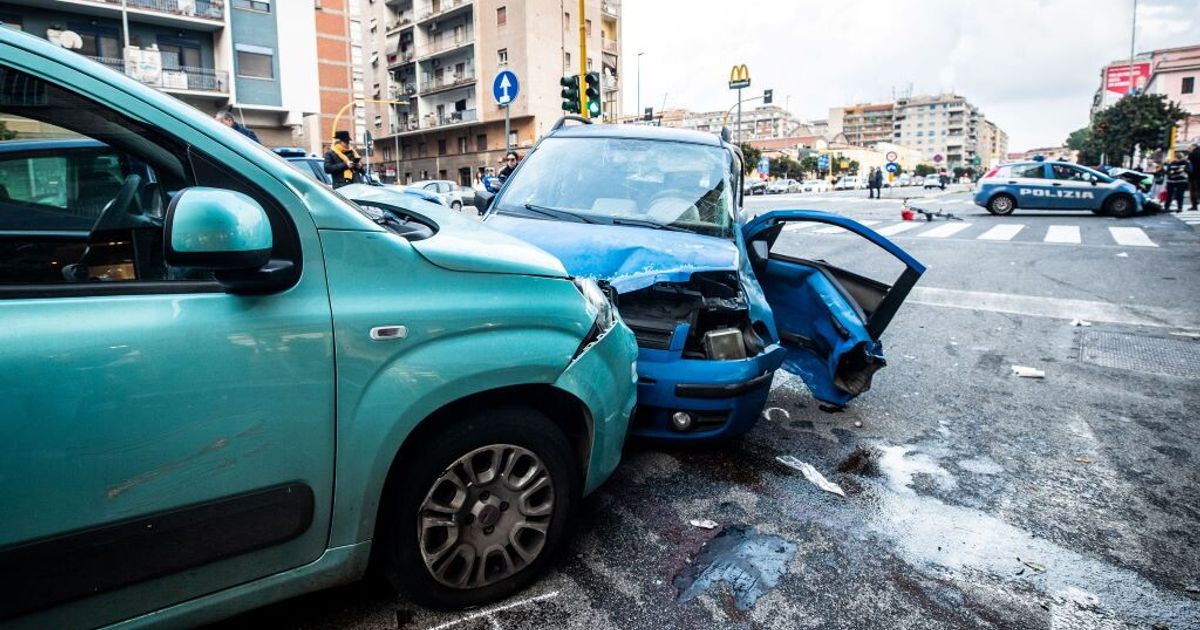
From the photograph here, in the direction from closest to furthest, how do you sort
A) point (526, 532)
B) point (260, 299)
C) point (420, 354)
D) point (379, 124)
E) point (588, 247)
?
point (260, 299) < point (420, 354) < point (526, 532) < point (588, 247) < point (379, 124)

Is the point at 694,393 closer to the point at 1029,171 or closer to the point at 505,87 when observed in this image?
the point at 505,87

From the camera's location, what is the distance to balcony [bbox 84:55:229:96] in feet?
104

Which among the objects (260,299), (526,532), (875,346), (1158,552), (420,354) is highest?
(260,299)

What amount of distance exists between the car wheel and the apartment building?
148 feet

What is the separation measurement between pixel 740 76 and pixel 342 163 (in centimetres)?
2582

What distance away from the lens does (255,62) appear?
3478 centimetres

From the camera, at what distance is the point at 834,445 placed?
3.92 m

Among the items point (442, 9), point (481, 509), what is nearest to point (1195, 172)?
point (481, 509)

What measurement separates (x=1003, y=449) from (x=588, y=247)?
2.59m

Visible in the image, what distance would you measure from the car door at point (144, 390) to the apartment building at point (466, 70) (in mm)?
45272

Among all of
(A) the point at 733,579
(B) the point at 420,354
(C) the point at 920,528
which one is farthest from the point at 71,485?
(C) the point at 920,528

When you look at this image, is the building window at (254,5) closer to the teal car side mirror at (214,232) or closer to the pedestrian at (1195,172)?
the pedestrian at (1195,172)

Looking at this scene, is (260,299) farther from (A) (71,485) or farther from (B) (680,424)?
(B) (680,424)

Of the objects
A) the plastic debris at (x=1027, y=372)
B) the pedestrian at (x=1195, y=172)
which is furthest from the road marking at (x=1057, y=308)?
the pedestrian at (x=1195, y=172)
